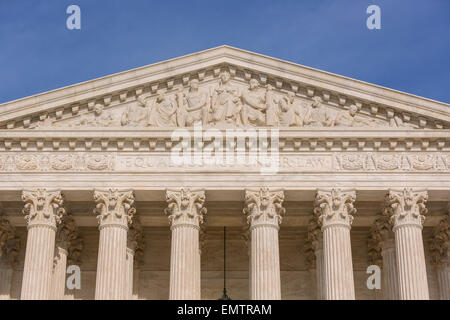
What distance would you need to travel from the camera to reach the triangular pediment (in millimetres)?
37344

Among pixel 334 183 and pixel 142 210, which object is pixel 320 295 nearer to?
pixel 334 183

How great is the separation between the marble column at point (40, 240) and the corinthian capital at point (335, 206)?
34.7 ft

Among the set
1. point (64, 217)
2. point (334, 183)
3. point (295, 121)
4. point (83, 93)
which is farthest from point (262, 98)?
point (64, 217)

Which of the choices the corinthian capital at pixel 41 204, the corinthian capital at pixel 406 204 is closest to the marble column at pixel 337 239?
the corinthian capital at pixel 406 204

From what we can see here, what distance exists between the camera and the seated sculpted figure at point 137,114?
37469 millimetres

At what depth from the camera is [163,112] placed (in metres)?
37.8

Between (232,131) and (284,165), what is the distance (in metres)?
2.54

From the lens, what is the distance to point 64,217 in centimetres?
3856

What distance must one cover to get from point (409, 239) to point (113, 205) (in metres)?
11.9

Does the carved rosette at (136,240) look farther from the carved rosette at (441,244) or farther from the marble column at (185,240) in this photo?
the carved rosette at (441,244)

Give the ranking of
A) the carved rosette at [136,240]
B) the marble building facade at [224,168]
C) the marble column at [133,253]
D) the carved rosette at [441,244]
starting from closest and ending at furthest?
1. the marble building facade at [224,168]
2. the marble column at [133,253]
3. the carved rosette at [136,240]
4. the carved rosette at [441,244]

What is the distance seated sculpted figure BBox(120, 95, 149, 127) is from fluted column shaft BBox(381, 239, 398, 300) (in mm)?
11661

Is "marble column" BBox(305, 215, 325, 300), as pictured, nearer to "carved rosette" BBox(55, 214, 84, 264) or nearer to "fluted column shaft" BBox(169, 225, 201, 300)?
"fluted column shaft" BBox(169, 225, 201, 300)

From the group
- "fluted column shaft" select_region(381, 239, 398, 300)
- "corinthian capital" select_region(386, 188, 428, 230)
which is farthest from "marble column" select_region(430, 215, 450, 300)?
"corinthian capital" select_region(386, 188, 428, 230)
